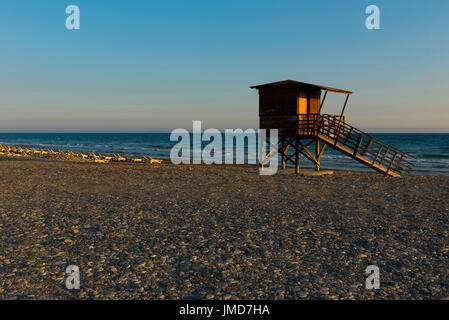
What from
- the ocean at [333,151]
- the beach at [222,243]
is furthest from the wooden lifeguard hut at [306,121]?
the ocean at [333,151]

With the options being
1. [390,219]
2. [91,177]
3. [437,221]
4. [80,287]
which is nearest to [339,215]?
[390,219]

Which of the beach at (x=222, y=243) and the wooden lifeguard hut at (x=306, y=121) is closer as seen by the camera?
the beach at (x=222, y=243)

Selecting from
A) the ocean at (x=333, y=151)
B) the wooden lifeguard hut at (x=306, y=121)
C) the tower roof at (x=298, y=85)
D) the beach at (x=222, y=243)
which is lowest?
the beach at (x=222, y=243)

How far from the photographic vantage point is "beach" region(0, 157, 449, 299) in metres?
6.10

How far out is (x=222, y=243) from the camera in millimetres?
8398

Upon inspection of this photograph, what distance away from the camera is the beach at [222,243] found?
240 inches

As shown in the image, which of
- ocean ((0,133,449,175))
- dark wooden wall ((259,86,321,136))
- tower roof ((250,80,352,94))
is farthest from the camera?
ocean ((0,133,449,175))

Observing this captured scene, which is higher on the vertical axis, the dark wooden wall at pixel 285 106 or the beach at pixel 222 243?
the dark wooden wall at pixel 285 106

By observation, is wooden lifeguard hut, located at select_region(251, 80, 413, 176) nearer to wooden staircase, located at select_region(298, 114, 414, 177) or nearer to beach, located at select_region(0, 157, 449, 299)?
wooden staircase, located at select_region(298, 114, 414, 177)

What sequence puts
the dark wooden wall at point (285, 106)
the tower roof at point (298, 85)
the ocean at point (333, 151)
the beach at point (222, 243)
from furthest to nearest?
1. the ocean at point (333, 151)
2. the dark wooden wall at point (285, 106)
3. the tower roof at point (298, 85)
4. the beach at point (222, 243)

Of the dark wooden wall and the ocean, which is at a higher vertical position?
the dark wooden wall

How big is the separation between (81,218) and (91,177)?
10.2m

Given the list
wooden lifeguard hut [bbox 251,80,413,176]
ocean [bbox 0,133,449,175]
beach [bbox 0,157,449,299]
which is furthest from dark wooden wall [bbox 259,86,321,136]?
ocean [bbox 0,133,449,175]

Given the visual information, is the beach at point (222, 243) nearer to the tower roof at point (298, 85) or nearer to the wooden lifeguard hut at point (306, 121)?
the wooden lifeguard hut at point (306, 121)
